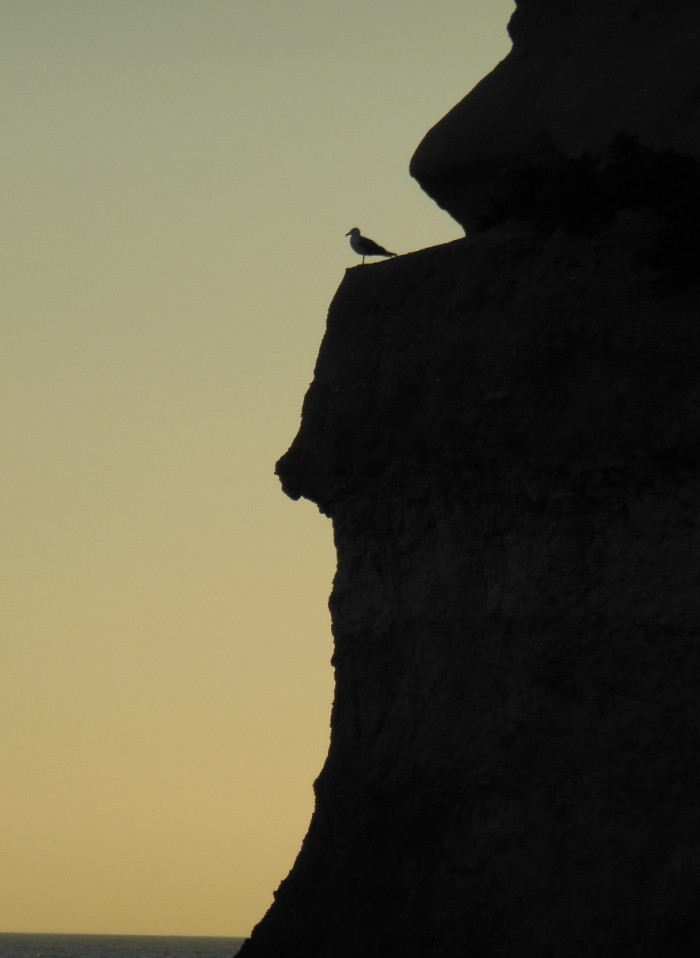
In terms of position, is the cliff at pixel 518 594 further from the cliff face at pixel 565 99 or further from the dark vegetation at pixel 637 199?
the cliff face at pixel 565 99

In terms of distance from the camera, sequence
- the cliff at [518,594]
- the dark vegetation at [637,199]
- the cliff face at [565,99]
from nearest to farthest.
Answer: the cliff at [518,594], the dark vegetation at [637,199], the cliff face at [565,99]

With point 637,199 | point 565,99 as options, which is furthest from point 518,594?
point 565,99

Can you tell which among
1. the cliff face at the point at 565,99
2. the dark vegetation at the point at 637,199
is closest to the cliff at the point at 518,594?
the dark vegetation at the point at 637,199

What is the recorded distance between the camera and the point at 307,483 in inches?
1142

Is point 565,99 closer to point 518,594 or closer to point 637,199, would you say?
point 637,199

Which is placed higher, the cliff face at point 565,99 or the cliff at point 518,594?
the cliff face at point 565,99

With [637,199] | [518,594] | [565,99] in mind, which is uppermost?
[565,99]

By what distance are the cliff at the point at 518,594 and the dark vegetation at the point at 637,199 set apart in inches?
1.7

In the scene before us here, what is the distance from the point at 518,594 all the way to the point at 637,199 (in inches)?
198

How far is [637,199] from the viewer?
85.5ft

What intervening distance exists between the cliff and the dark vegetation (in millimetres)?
44

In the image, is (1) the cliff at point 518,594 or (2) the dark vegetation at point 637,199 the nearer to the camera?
(1) the cliff at point 518,594

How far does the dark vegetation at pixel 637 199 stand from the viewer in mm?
24766

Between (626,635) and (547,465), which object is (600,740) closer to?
(626,635)
